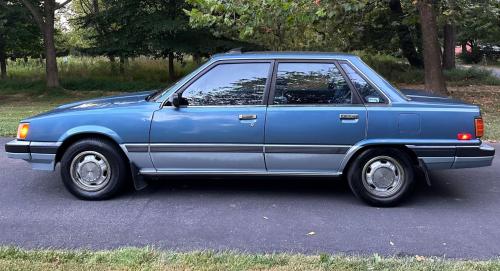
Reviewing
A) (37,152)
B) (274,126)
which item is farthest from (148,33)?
(274,126)

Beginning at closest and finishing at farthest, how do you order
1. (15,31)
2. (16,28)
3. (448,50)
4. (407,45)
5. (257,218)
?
(257,218), (15,31), (16,28), (407,45), (448,50)

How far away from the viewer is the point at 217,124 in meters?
5.49

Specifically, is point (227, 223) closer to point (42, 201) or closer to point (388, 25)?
point (42, 201)

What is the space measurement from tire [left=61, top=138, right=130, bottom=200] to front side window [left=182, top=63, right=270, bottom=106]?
988mm

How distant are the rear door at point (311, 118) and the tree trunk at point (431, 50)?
1014cm

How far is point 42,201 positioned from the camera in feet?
18.8

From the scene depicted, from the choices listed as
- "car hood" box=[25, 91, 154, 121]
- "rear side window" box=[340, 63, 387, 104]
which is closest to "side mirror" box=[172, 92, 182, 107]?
"car hood" box=[25, 91, 154, 121]

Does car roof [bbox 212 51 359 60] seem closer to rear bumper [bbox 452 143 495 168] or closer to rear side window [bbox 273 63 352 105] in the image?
rear side window [bbox 273 63 352 105]

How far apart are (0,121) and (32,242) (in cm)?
860

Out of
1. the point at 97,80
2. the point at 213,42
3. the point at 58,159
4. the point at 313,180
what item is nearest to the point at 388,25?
the point at 213,42

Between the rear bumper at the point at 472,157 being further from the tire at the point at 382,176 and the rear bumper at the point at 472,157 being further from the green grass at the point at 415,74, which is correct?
the green grass at the point at 415,74

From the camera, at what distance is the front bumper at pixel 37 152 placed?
5.64m

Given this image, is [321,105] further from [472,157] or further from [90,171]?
[90,171]

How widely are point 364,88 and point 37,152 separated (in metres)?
3.46
